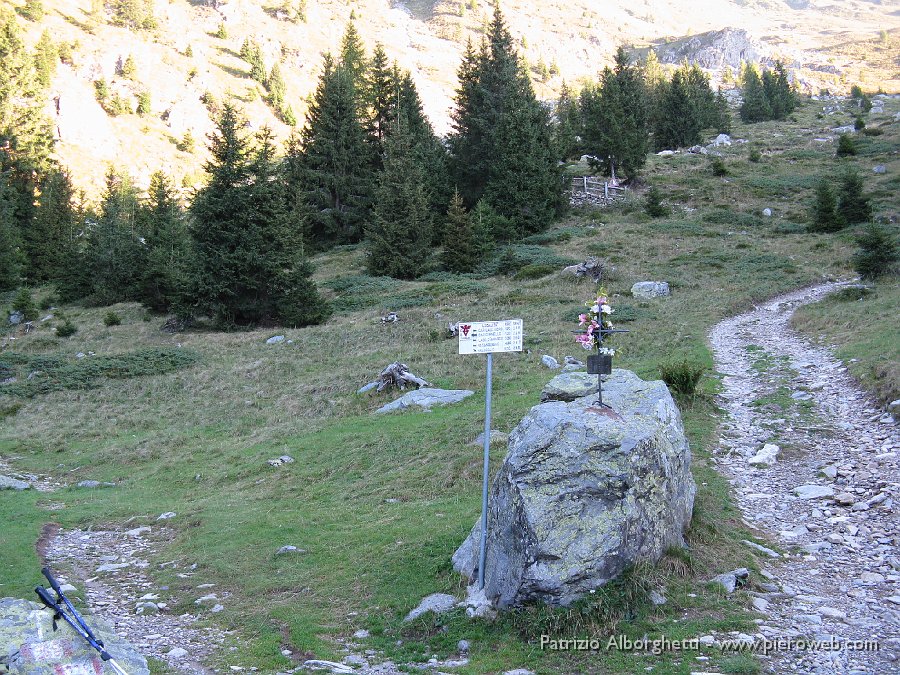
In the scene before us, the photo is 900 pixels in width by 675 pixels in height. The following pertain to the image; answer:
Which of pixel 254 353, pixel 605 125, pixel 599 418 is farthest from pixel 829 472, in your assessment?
pixel 605 125

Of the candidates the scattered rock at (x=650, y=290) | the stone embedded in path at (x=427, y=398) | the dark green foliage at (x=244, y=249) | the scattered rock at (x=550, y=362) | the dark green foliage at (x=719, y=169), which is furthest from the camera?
the dark green foliage at (x=719, y=169)

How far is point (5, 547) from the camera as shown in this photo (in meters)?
11.7

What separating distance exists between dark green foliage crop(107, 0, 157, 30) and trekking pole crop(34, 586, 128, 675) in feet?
541

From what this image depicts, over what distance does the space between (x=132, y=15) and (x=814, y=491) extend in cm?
16892

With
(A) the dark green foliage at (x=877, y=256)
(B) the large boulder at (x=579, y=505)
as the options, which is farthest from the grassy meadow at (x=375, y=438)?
(A) the dark green foliage at (x=877, y=256)

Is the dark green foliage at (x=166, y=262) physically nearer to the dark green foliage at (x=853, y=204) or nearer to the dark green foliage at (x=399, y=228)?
the dark green foliage at (x=399, y=228)

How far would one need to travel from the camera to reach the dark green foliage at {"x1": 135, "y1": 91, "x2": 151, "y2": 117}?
116 meters

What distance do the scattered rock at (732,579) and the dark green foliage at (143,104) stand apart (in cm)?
13152

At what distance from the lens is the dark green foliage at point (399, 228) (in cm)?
4222

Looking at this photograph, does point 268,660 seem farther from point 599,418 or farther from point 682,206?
point 682,206

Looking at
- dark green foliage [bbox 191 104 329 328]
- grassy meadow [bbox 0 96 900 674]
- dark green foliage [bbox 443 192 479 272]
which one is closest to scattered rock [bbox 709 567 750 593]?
grassy meadow [bbox 0 96 900 674]

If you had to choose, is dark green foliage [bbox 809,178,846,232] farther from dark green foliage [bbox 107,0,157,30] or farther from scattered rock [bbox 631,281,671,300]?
dark green foliage [bbox 107,0,157,30]

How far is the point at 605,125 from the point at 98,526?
54.3 metres

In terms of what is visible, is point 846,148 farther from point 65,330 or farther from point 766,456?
point 65,330
